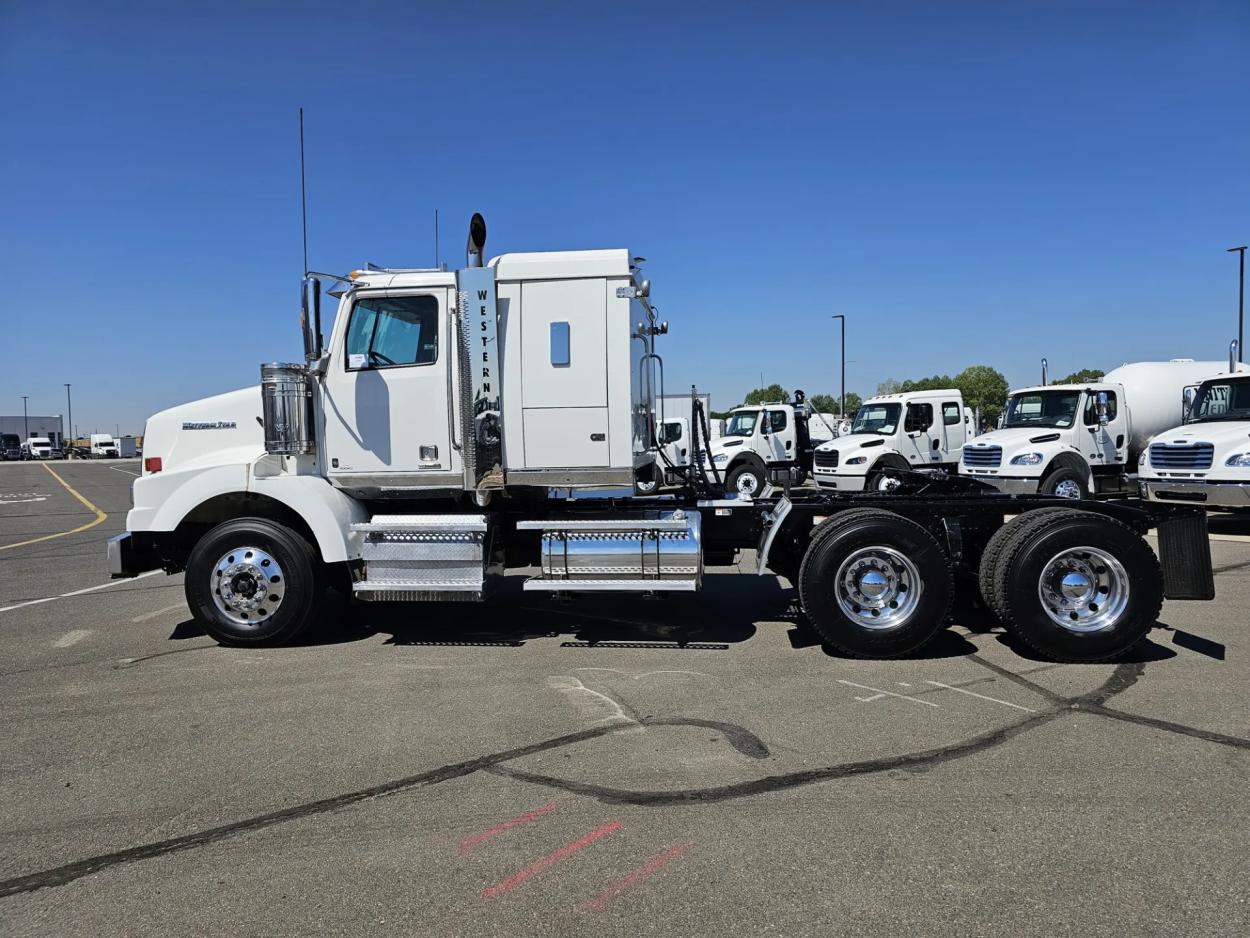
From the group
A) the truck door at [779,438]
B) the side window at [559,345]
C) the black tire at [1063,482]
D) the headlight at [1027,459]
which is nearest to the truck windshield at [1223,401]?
the black tire at [1063,482]

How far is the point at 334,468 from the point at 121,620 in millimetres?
2955

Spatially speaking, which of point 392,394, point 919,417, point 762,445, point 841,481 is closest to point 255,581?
point 392,394

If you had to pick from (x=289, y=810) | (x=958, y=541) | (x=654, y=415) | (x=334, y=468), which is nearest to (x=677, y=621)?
(x=654, y=415)

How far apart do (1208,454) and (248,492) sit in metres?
12.9

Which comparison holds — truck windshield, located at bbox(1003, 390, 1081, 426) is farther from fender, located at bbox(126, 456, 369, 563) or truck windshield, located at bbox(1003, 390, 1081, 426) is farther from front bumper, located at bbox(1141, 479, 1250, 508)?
fender, located at bbox(126, 456, 369, 563)

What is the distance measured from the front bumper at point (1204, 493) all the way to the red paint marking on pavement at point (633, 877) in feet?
35.9

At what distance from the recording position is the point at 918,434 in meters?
18.6

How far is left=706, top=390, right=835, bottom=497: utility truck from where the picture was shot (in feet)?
67.1

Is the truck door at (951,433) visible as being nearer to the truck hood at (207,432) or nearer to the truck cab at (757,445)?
the truck cab at (757,445)

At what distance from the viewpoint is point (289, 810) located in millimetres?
3883

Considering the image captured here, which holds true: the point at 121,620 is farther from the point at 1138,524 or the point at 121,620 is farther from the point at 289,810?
the point at 1138,524

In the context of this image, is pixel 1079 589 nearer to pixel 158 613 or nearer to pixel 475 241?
pixel 475 241

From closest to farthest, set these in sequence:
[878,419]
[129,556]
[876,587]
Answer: [876,587]
[129,556]
[878,419]

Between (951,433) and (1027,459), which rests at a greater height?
(951,433)
